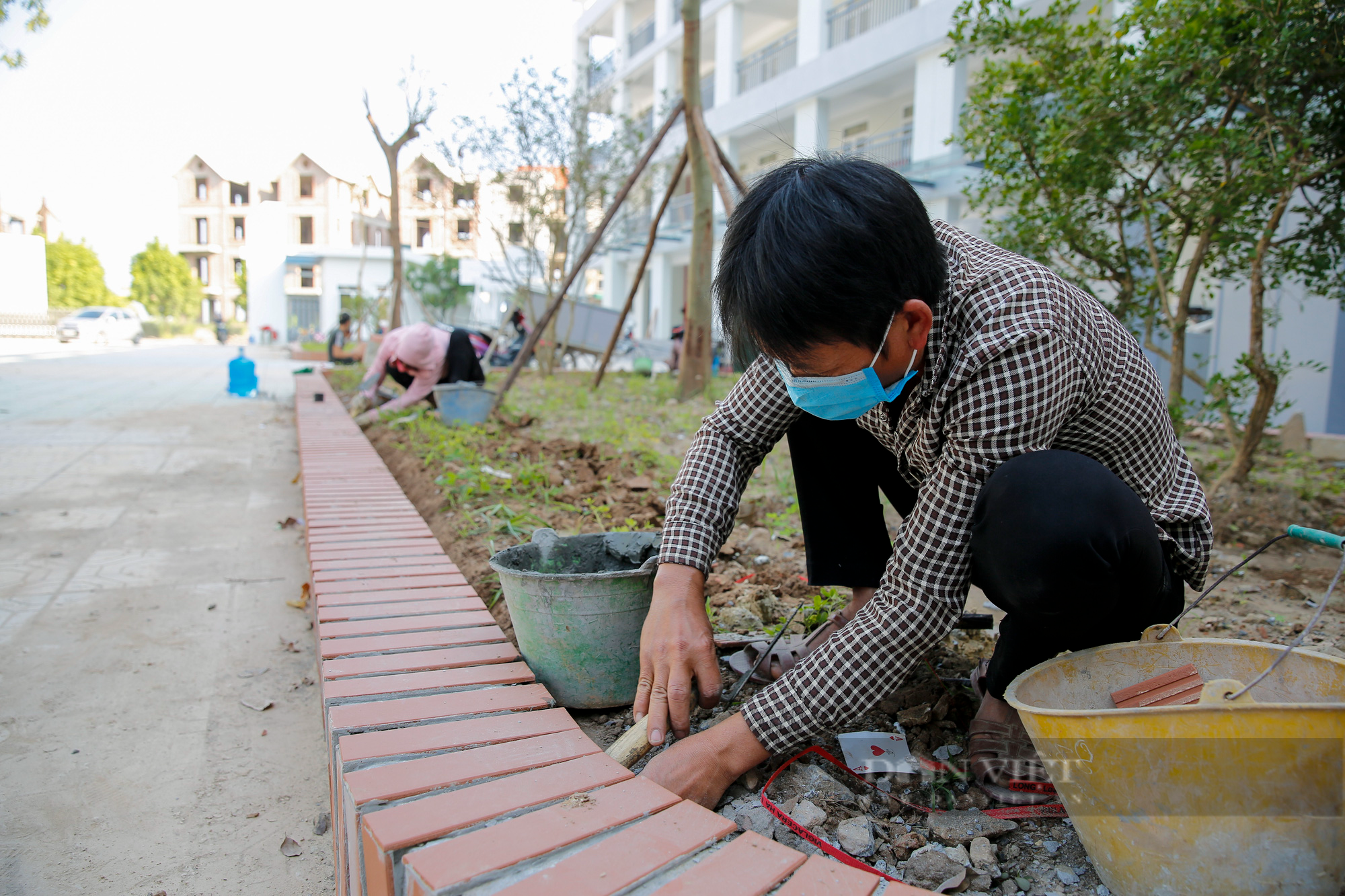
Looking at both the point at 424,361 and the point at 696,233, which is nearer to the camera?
the point at 424,361

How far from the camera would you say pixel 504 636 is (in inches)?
72.2

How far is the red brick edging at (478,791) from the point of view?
1.01 metres

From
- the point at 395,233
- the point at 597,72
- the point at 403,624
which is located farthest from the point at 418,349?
the point at 597,72

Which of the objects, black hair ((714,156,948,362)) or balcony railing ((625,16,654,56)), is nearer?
black hair ((714,156,948,362))

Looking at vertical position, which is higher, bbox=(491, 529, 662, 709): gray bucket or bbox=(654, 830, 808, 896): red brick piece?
bbox=(491, 529, 662, 709): gray bucket

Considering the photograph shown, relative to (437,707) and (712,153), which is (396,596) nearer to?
(437,707)

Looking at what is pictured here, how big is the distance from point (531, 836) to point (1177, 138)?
3.65 meters

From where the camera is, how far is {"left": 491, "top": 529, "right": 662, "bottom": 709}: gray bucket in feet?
5.11

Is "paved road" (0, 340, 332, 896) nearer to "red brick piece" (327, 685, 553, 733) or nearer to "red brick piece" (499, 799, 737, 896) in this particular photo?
"red brick piece" (327, 685, 553, 733)

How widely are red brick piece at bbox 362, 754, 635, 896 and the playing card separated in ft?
1.43

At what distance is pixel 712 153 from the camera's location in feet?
18.9

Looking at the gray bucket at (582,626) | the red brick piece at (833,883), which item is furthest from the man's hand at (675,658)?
the red brick piece at (833,883)

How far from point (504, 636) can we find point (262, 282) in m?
42.3

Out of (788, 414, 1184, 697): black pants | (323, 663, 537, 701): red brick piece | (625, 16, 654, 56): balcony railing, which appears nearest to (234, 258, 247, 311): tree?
(625, 16, 654, 56): balcony railing
